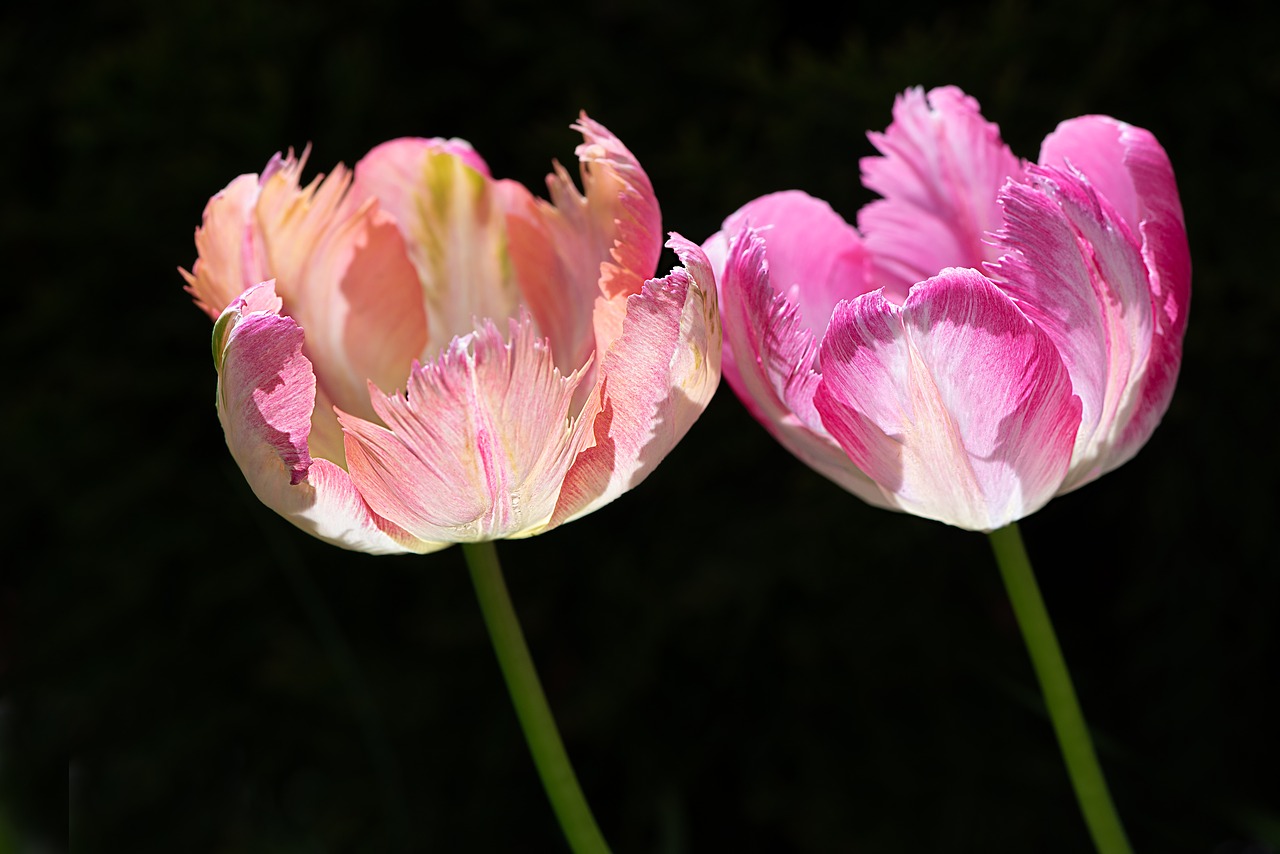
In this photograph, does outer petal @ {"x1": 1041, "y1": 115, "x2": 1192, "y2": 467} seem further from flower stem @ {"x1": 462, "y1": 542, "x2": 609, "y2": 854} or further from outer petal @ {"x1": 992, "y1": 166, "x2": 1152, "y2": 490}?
flower stem @ {"x1": 462, "y1": 542, "x2": 609, "y2": 854}

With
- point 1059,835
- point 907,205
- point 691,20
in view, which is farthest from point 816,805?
point 907,205

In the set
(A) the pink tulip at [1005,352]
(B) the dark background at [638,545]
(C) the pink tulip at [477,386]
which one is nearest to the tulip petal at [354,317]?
(C) the pink tulip at [477,386]

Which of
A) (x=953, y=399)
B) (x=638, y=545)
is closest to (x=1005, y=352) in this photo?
(x=953, y=399)

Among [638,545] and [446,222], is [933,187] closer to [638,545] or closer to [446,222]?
[446,222]

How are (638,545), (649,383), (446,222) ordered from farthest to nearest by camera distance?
1. (638,545)
2. (446,222)
3. (649,383)

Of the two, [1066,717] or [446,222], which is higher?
[446,222]

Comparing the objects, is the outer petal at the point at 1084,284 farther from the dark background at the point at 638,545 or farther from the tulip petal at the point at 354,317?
the dark background at the point at 638,545
